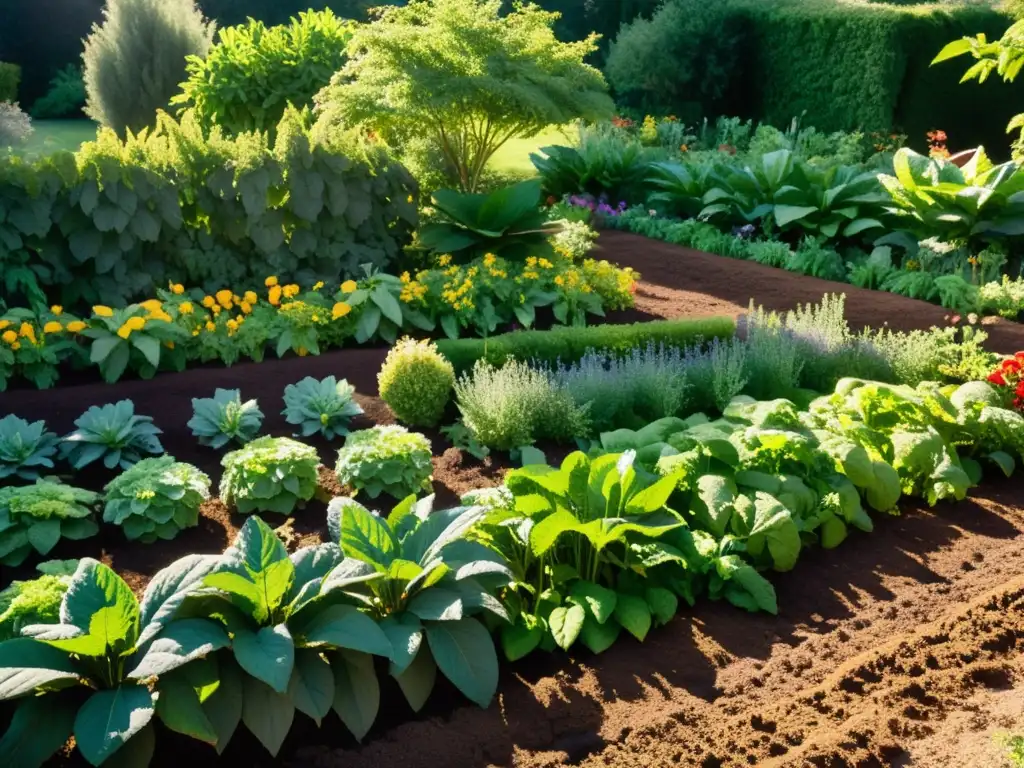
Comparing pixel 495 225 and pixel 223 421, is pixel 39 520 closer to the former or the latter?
pixel 223 421

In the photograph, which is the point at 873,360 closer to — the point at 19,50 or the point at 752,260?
the point at 752,260

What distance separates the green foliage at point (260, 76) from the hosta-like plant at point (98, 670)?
34.5 feet

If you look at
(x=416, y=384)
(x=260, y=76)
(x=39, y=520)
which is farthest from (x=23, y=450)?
(x=260, y=76)

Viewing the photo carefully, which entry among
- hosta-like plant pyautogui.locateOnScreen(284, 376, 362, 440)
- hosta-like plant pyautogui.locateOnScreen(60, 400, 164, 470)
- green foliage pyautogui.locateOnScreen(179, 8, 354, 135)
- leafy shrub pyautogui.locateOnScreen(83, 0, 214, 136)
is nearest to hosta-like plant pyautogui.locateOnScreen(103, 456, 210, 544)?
hosta-like plant pyautogui.locateOnScreen(60, 400, 164, 470)

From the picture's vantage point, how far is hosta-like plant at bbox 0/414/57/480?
4.98m

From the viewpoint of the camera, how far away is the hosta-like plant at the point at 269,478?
15.8 feet

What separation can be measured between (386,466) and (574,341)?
2237 mm

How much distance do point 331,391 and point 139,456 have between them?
1.05 m

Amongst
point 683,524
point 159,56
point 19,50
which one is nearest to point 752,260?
point 683,524

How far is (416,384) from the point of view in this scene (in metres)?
5.83

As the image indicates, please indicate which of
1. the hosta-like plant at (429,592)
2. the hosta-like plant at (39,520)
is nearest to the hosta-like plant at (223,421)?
the hosta-like plant at (39,520)

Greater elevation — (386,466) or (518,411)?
(518,411)

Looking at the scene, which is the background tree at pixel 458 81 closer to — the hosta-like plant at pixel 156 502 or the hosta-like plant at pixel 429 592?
the hosta-like plant at pixel 156 502

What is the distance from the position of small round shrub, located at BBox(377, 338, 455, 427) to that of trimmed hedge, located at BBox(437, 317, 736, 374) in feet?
1.81
